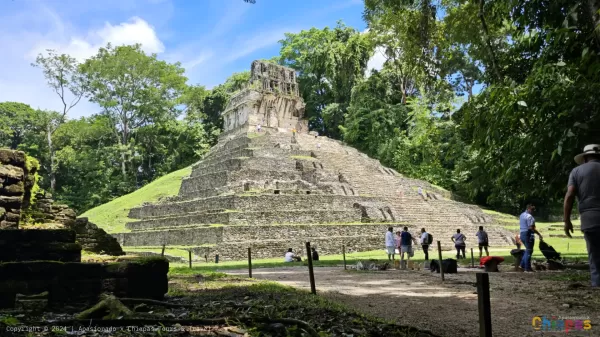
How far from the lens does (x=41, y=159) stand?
39.1m

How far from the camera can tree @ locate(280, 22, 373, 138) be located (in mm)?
44219

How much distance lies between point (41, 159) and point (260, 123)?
726 inches

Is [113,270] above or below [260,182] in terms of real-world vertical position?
below

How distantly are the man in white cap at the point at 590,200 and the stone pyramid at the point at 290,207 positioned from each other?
44.7 ft

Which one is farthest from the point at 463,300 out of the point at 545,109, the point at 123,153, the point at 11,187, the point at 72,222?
the point at 123,153

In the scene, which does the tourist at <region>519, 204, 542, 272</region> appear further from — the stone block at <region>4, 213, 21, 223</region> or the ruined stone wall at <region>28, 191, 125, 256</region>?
the stone block at <region>4, 213, 21, 223</region>

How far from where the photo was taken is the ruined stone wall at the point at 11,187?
24.5 feet

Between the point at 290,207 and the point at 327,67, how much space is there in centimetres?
2619

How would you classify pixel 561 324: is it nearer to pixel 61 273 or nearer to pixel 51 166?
pixel 61 273

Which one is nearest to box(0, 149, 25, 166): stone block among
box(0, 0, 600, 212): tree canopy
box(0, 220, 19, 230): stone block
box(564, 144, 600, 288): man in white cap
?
box(0, 220, 19, 230): stone block

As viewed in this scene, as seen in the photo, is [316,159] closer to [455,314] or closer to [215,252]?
[215,252]

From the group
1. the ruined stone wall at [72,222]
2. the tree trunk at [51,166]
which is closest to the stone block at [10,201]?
the ruined stone wall at [72,222]

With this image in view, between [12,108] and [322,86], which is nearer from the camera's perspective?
[12,108]

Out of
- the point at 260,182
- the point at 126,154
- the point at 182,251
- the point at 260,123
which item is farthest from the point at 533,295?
the point at 126,154
